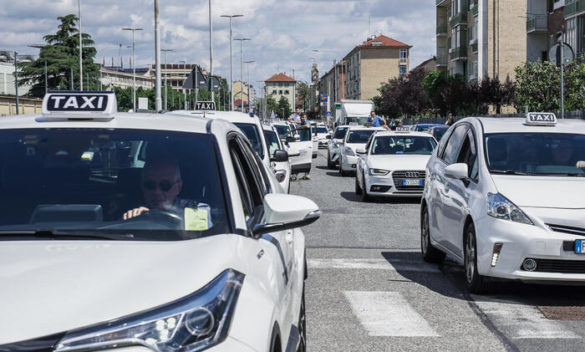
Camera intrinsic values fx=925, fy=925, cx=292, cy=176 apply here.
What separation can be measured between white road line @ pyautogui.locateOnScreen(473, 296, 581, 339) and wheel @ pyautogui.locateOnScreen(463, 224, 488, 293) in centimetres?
14

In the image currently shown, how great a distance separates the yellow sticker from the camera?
12.7 feet

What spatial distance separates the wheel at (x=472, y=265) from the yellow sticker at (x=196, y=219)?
4897 millimetres

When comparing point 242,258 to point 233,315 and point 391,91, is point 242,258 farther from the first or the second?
point 391,91

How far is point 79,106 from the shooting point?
4.42 m

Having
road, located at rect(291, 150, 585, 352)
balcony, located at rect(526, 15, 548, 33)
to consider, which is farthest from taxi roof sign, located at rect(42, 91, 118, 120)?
balcony, located at rect(526, 15, 548, 33)

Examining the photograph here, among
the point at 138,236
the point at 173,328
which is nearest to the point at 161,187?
the point at 138,236

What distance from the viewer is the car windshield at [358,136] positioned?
29709mm

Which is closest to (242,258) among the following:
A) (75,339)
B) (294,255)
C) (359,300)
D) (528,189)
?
(75,339)

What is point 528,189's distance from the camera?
27.4 ft

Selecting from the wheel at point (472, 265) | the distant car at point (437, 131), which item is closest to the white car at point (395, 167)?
the wheel at point (472, 265)

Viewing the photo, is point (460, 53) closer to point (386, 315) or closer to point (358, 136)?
point (358, 136)

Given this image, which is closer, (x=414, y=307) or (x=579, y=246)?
(x=579, y=246)

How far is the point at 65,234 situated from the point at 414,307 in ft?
15.6

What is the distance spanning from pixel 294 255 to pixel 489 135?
4671 mm
